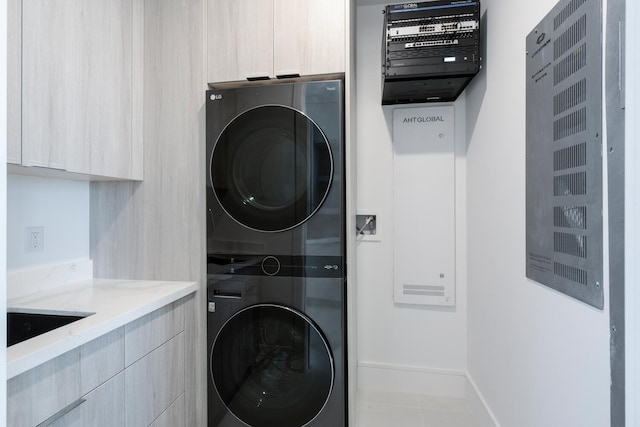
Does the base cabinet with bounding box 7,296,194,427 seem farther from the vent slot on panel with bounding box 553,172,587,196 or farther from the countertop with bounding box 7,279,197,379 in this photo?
the vent slot on panel with bounding box 553,172,587,196

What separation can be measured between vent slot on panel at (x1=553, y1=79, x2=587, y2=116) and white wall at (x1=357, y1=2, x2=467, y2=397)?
1138mm

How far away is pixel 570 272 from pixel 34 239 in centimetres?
219

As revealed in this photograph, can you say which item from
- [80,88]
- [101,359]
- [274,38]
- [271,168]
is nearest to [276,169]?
[271,168]

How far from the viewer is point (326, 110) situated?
57.5 inches

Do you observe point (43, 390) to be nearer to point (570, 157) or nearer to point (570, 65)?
point (570, 157)

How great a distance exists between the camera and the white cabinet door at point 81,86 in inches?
44.3

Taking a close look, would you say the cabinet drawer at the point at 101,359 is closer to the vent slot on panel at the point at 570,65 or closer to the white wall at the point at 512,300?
the white wall at the point at 512,300

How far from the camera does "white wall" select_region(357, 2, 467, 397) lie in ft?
7.18

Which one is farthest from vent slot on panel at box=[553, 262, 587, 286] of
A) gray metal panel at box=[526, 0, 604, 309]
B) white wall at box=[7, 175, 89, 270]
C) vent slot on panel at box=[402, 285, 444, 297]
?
white wall at box=[7, 175, 89, 270]

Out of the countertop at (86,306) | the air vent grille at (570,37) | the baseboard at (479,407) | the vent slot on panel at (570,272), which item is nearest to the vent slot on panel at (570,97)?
the air vent grille at (570,37)

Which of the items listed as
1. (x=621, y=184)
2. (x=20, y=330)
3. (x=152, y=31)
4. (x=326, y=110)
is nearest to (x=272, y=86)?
(x=326, y=110)

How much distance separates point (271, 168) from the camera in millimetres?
1510

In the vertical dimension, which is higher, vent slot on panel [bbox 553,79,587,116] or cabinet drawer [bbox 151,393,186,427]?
vent slot on panel [bbox 553,79,587,116]

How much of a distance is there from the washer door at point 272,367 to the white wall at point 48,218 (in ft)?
2.97
